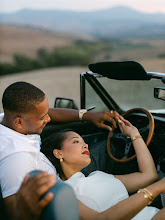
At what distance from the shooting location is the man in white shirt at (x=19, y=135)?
1.35 meters

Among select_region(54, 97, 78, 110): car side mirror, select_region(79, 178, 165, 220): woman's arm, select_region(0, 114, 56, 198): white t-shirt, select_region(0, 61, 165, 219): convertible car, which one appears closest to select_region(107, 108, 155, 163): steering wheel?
select_region(0, 61, 165, 219): convertible car

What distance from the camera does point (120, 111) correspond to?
3264mm

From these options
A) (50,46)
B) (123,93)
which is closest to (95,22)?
(50,46)

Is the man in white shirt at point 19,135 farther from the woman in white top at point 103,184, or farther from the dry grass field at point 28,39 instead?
the dry grass field at point 28,39

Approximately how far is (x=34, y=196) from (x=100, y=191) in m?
0.82

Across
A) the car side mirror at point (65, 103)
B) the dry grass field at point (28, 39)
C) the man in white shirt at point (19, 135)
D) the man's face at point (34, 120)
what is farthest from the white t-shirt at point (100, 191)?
the dry grass field at point (28, 39)

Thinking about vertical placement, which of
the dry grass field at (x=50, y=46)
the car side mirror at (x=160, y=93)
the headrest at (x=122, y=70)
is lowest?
the dry grass field at (x=50, y=46)

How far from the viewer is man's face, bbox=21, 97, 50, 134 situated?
5.38ft

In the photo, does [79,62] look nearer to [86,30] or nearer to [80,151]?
[86,30]

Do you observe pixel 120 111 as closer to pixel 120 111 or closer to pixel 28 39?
pixel 120 111

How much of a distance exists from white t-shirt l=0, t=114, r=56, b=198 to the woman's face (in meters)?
0.24

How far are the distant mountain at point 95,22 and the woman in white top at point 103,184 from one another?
99.8 feet

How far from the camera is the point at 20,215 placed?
39.2 inches

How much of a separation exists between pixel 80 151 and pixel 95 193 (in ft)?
1.24
